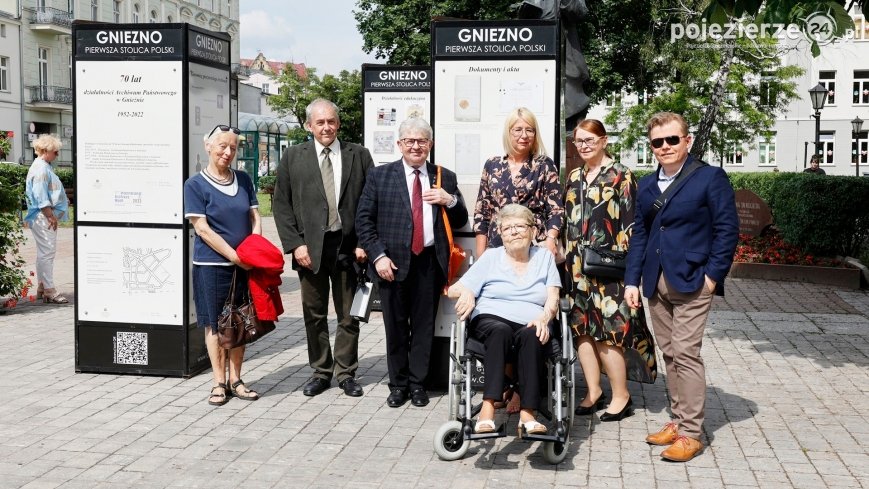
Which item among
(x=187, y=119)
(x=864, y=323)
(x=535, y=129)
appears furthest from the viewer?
(x=864, y=323)

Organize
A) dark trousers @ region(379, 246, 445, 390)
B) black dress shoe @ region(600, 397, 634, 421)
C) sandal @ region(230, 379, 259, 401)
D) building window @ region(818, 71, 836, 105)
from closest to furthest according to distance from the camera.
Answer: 1. black dress shoe @ region(600, 397, 634, 421)
2. dark trousers @ region(379, 246, 445, 390)
3. sandal @ region(230, 379, 259, 401)
4. building window @ region(818, 71, 836, 105)

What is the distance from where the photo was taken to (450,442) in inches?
215

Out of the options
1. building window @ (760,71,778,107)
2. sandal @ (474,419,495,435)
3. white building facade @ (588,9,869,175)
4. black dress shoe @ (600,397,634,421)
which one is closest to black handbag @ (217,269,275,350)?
sandal @ (474,419,495,435)

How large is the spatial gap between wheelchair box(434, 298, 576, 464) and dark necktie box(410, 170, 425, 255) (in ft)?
3.14

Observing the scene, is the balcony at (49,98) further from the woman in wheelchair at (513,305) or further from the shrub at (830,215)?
the woman in wheelchair at (513,305)

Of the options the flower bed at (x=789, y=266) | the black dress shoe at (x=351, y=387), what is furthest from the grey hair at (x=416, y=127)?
the flower bed at (x=789, y=266)

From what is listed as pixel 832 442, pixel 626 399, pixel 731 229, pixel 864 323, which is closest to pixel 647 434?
pixel 626 399

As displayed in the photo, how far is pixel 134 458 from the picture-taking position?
5.47 metres

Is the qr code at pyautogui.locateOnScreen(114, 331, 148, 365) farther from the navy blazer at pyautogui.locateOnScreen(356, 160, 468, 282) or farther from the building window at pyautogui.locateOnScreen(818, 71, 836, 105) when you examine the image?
the building window at pyautogui.locateOnScreen(818, 71, 836, 105)

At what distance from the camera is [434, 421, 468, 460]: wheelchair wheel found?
17.7 feet

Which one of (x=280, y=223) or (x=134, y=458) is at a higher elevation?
(x=280, y=223)

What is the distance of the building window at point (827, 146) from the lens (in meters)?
57.8

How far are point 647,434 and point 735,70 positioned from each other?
28.3m

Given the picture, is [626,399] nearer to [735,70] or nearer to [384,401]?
[384,401]
